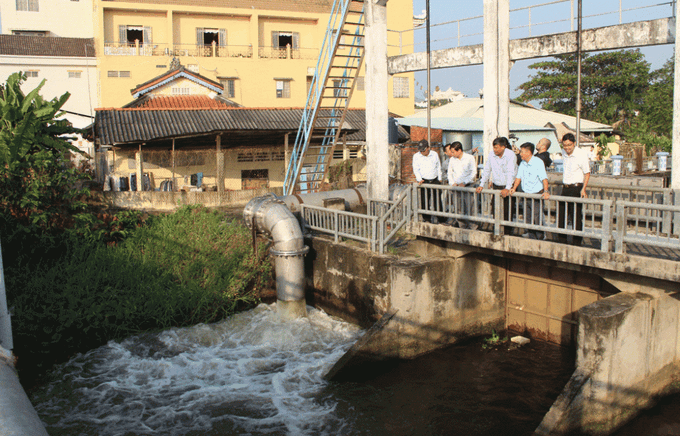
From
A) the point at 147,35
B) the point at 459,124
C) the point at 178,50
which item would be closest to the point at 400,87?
the point at 178,50

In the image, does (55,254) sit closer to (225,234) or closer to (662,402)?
(225,234)

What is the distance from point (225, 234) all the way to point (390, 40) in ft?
82.5

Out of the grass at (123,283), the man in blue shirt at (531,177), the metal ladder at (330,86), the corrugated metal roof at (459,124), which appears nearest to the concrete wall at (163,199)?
the metal ladder at (330,86)

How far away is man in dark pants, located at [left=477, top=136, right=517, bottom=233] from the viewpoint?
9.55 metres

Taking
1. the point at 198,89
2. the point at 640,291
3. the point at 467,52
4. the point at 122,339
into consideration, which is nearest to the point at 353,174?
the point at 198,89

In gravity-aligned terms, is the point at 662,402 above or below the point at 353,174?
below

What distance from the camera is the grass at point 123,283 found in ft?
36.4

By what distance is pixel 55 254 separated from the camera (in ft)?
43.8

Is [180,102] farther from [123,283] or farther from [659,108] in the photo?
[659,108]

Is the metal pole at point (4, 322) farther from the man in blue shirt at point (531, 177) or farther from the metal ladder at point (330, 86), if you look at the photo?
the metal ladder at point (330, 86)

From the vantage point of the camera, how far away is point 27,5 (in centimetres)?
3778

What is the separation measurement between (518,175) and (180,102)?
21031mm

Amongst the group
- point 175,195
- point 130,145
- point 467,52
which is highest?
point 467,52

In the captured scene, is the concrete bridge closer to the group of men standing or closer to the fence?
the fence
